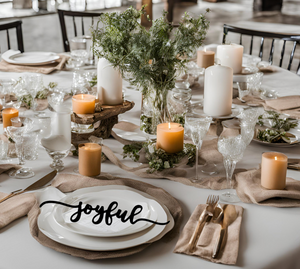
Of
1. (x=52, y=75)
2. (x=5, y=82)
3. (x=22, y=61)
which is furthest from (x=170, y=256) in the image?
(x=22, y=61)

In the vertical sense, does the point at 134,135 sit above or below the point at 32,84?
below

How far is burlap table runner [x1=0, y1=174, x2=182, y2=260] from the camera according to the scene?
83cm

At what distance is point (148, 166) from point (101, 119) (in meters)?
0.29

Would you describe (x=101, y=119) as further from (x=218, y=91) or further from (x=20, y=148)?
(x=218, y=91)

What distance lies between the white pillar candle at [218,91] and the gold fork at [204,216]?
0.51m

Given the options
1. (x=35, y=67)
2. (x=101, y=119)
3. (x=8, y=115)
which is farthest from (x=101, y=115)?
(x=35, y=67)

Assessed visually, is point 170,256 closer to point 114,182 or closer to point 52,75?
point 114,182

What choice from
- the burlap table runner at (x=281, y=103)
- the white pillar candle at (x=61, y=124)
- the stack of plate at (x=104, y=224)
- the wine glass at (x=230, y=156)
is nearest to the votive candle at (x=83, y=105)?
the white pillar candle at (x=61, y=124)

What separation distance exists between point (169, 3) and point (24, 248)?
9.05 m

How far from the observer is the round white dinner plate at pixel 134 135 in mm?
1445

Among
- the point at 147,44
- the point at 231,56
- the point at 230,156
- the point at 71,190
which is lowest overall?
the point at 71,190

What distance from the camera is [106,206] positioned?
100 centimetres

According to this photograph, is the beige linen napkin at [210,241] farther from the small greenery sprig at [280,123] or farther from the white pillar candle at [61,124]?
the small greenery sprig at [280,123]

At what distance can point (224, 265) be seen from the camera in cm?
81
